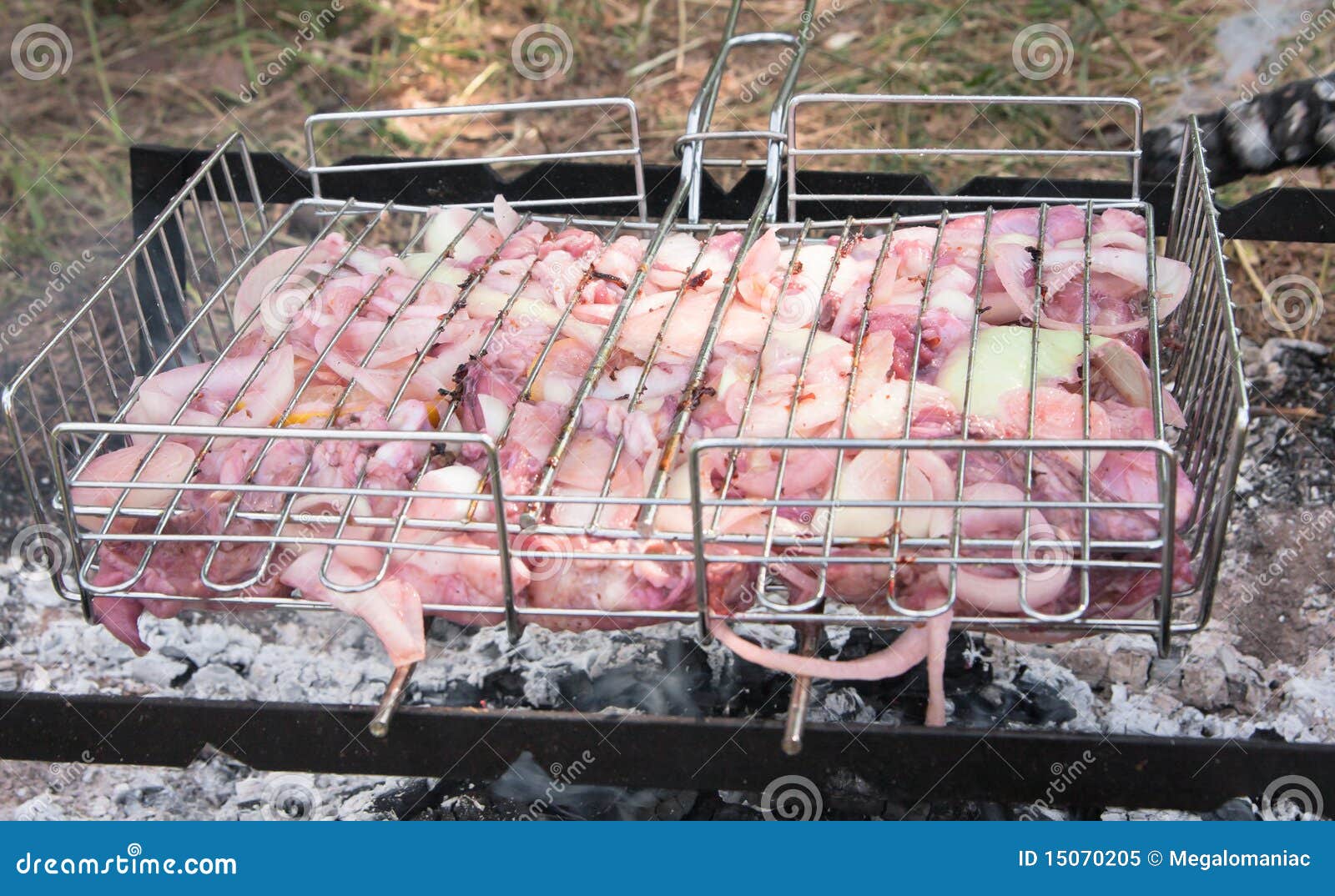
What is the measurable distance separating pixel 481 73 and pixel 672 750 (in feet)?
13.5

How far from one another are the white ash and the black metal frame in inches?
28.3

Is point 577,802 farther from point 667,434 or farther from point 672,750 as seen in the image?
point 667,434

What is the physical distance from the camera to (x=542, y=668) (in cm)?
276

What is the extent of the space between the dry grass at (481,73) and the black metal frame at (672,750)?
2803 millimetres

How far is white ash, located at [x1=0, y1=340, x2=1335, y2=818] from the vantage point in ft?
8.35

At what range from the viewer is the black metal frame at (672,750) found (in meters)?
1.71

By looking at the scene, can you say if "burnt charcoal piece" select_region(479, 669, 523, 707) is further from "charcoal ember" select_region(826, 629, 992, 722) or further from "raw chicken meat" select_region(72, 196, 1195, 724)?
"raw chicken meat" select_region(72, 196, 1195, 724)

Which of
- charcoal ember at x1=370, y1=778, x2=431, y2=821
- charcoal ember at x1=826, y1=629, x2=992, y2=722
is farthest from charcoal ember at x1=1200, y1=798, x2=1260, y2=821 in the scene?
charcoal ember at x1=370, y1=778, x2=431, y2=821

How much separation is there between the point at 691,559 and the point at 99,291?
3.53 feet

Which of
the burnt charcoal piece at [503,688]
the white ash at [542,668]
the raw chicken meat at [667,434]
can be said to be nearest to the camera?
the raw chicken meat at [667,434]

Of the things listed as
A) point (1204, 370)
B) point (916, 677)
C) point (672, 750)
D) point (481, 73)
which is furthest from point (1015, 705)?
point (481, 73)

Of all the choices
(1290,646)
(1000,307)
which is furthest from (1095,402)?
(1290,646)

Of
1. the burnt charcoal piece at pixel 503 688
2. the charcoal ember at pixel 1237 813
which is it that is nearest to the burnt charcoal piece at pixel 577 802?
the burnt charcoal piece at pixel 503 688

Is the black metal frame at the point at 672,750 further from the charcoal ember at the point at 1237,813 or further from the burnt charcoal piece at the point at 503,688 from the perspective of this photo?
the burnt charcoal piece at the point at 503,688
